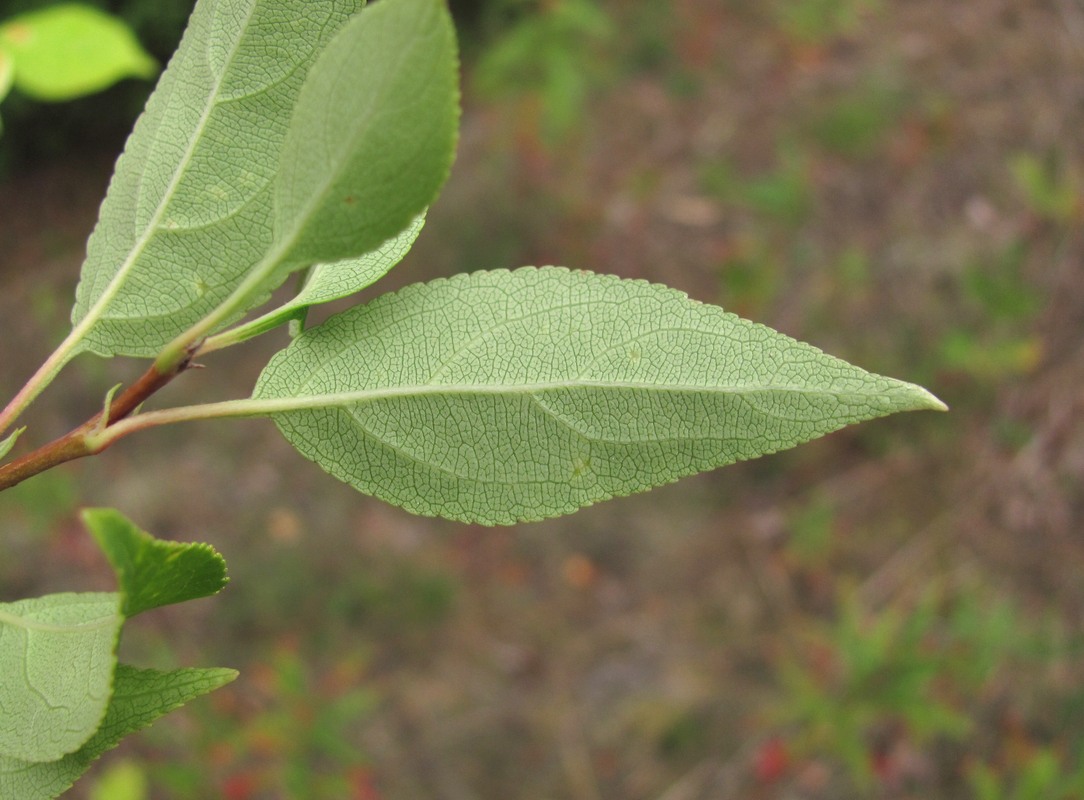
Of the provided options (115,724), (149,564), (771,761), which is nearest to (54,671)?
(115,724)

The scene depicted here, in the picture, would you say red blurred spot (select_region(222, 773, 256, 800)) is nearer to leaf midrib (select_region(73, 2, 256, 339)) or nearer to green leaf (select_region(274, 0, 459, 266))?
leaf midrib (select_region(73, 2, 256, 339))

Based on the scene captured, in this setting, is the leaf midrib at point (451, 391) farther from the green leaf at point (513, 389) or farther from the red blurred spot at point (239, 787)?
the red blurred spot at point (239, 787)

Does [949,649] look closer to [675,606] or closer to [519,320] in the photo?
[675,606]

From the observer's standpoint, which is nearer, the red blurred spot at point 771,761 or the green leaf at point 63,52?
the green leaf at point 63,52

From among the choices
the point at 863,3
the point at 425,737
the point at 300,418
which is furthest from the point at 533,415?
the point at 863,3

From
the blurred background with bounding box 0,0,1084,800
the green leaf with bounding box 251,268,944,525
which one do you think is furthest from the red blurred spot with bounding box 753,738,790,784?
the green leaf with bounding box 251,268,944,525

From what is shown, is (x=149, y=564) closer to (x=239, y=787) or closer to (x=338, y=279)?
(x=338, y=279)

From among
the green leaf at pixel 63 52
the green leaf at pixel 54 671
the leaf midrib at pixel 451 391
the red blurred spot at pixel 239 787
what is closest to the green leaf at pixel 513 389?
the leaf midrib at pixel 451 391
